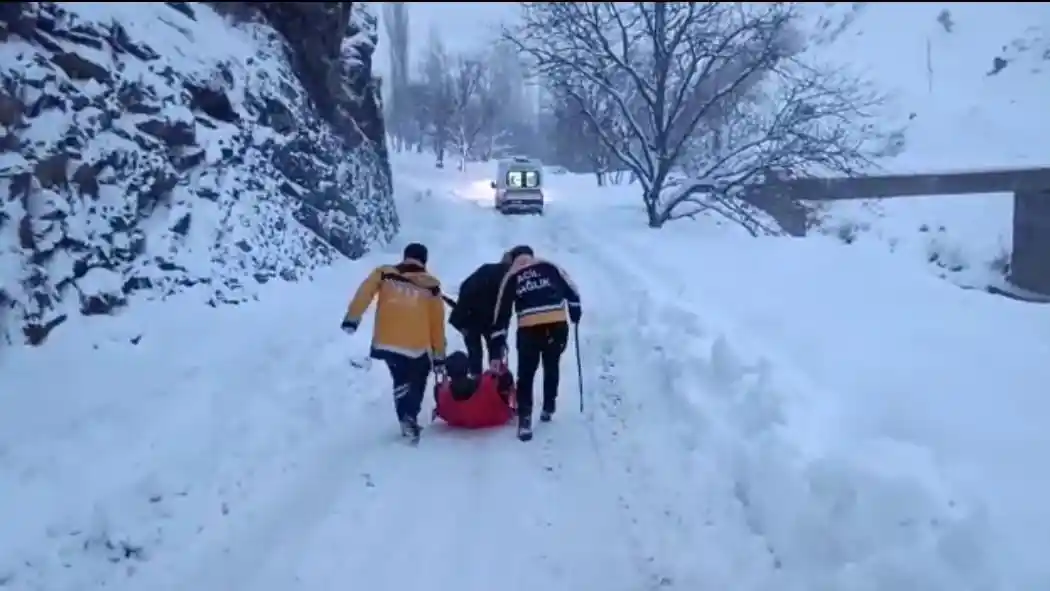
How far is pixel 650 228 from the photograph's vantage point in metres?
23.3

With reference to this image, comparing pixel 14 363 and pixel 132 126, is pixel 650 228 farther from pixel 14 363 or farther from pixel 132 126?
pixel 14 363

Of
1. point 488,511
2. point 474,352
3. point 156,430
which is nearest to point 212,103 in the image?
point 474,352

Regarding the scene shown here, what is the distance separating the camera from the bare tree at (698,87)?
22.7m

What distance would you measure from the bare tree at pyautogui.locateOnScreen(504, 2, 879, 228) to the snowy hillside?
6.03 ft

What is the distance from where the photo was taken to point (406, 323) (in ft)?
25.8

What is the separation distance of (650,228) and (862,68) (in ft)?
24.6

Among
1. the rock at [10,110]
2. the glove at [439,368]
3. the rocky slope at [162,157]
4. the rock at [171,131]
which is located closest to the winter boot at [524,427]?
the glove at [439,368]

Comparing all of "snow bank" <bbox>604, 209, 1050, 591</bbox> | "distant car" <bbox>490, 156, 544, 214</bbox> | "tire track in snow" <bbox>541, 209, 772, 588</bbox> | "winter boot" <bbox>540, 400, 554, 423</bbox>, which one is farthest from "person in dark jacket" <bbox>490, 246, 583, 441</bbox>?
"distant car" <bbox>490, 156, 544, 214</bbox>

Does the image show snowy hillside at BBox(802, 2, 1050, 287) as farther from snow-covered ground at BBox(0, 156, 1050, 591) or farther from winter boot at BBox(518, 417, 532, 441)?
winter boot at BBox(518, 417, 532, 441)

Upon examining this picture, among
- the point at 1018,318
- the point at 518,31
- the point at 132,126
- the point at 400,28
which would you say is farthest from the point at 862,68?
the point at 400,28

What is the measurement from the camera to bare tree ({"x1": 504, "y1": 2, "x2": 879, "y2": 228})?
22.7 m

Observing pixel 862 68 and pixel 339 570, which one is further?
pixel 862 68

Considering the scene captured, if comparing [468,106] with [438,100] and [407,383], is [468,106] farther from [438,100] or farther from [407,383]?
[407,383]

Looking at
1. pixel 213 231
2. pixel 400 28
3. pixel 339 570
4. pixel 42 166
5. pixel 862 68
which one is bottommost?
pixel 339 570
